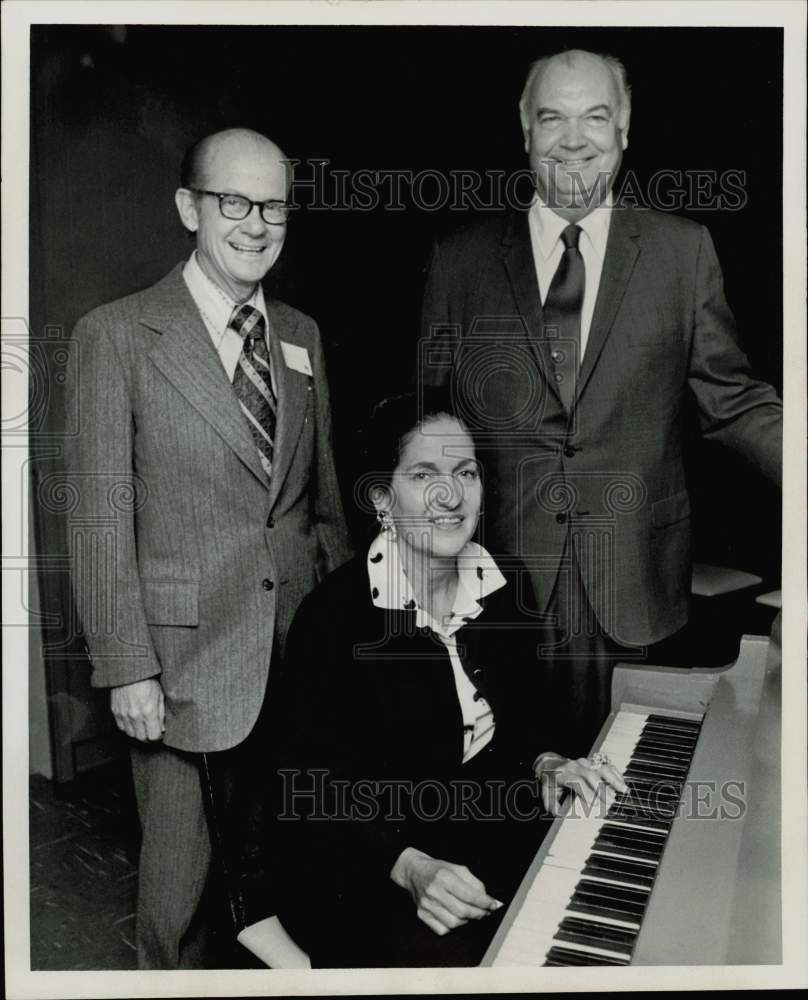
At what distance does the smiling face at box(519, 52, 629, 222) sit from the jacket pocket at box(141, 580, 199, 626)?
1142mm

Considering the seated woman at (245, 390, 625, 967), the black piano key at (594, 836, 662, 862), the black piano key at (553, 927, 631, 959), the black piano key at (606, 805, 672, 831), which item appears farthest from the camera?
the seated woman at (245, 390, 625, 967)

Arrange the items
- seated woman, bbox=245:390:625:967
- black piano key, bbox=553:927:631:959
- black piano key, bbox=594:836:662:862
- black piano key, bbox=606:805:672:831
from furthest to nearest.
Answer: seated woman, bbox=245:390:625:967, black piano key, bbox=606:805:672:831, black piano key, bbox=594:836:662:862, black piano key, bbox=553:927:631:959

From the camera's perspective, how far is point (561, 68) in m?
2.07

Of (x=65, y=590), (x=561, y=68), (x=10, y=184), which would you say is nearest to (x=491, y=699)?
(x=65, y=590)

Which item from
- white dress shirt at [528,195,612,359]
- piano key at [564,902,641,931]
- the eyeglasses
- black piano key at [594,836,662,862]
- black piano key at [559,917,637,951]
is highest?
the eyeglasses

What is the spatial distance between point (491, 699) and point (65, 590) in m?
0.94

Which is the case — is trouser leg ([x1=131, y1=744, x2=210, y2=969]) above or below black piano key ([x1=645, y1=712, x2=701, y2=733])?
below

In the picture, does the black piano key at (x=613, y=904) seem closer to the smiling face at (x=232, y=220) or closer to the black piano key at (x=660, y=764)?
the black piano key at (x=660, y=764)

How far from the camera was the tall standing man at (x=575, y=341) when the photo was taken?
81.8 inches

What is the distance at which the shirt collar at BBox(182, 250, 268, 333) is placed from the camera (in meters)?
2.03

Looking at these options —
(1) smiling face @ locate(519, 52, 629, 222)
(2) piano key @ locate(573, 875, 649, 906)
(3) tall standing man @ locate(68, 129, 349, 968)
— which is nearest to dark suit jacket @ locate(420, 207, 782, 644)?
(1) smiling face @ locate(519, 52, 629, 222)

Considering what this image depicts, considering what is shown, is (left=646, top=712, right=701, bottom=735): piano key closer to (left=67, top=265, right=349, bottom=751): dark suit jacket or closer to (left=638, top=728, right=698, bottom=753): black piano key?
(left=638, top=728, right=698, bottom=753): black piano key

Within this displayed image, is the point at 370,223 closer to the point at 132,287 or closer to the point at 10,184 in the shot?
the point at 132,287

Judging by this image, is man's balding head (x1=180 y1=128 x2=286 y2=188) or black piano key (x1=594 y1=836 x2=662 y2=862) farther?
man's balding head (x1=180 y1=128 x2=286 y2=188)
